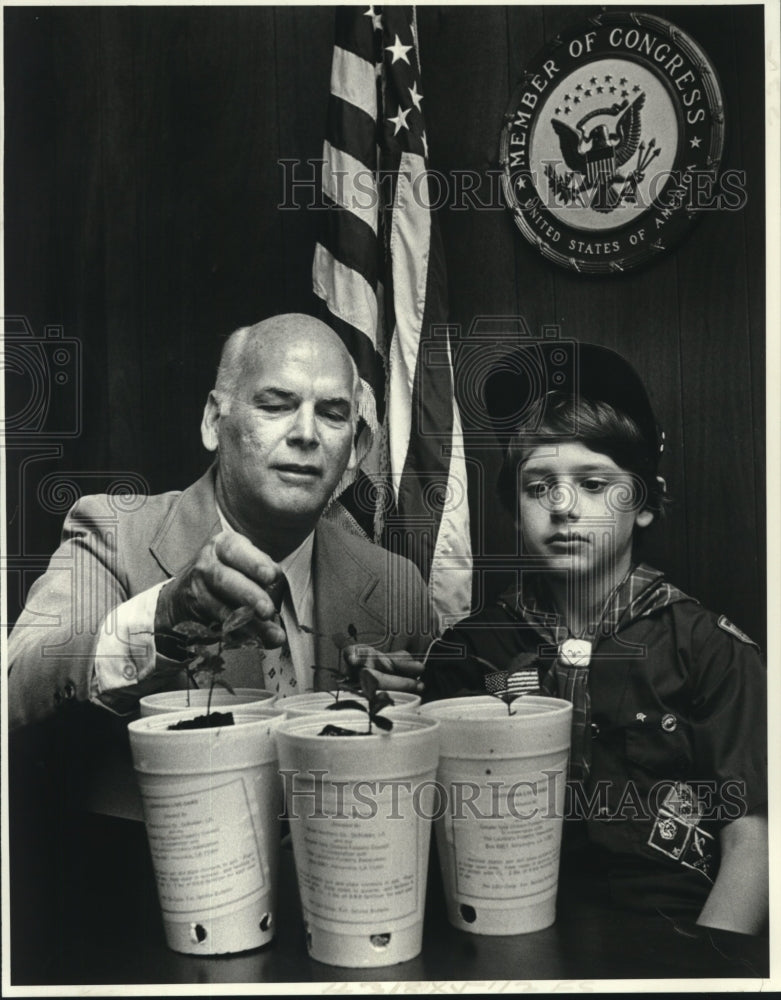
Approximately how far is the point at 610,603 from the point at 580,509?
0.48 feet

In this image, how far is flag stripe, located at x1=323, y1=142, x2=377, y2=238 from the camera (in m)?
1.61

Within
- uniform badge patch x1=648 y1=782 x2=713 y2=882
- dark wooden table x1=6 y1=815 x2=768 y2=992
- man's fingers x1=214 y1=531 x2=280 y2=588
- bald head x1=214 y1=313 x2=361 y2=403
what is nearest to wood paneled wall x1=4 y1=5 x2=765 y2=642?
bald head x1=214 y1=313 x2=361 y2=403

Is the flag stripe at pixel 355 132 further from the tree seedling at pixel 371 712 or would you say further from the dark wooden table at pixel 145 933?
the dark wooden table at pixel 145 933

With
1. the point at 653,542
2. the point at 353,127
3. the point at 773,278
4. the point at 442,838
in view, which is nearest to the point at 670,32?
the point at 773,278

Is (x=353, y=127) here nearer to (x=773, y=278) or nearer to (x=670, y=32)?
(x=670, y=32)

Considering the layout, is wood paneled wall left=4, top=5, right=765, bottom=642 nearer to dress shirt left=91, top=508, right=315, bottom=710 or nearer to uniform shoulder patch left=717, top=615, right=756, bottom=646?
uniform shoulder patch left=717, top=615, right=756, bottom=646

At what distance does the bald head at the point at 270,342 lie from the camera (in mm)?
1597

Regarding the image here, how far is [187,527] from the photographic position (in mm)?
1608

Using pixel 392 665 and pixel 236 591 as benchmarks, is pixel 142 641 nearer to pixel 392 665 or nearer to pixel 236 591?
pixel 236 591

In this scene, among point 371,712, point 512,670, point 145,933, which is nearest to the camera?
point 371,712

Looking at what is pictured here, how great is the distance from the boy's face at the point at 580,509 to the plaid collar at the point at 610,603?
0.09 feet

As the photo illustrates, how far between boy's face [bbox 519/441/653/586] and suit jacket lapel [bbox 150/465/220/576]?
49 centimetres

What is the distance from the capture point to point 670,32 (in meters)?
1.62

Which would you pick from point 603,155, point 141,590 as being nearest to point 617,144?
point 603,155
